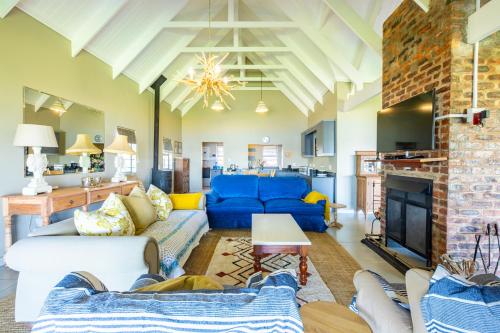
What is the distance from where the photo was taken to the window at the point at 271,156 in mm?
9586

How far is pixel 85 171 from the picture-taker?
13.0 ft

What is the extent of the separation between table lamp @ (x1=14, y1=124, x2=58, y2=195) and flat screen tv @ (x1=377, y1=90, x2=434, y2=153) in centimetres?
401

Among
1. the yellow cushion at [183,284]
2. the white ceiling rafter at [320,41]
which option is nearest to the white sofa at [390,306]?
the yellow cushion at [183,284]

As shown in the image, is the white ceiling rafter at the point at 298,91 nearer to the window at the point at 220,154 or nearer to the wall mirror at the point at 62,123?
the window at the point at 220,154

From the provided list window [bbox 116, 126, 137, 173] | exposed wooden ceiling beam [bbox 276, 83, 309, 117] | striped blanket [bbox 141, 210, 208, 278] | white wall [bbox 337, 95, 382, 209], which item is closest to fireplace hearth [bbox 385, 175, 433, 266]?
white wall [bbox 337, 95, 382, 209]

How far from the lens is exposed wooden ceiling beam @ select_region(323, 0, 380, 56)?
3.58 metres

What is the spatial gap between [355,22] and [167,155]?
6040mm

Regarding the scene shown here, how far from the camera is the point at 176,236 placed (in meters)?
2.51

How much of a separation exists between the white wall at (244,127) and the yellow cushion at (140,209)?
6376mm

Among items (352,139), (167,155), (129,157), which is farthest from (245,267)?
(167,155)

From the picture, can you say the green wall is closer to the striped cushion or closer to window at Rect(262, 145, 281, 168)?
the striped cushion

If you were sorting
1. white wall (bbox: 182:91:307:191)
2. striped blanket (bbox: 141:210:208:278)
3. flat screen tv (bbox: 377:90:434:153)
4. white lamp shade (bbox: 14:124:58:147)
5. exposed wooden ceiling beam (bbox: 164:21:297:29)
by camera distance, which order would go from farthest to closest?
white wall (bbox: 182:91:307:191)
exposed wooden ceiling beam (bbox: 164:21:297:29)
white lamp shade (bbox: 14:124:58:147)
flat screen tv (bbox: 377:90:434:153)
striped blanket (bbox: 141:210:208:278)

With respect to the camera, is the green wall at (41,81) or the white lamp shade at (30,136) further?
the green wall at (41,81)

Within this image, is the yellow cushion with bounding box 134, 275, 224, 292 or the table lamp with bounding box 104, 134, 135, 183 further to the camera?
the table lamp with bounding box 104, 134, 135, 183
